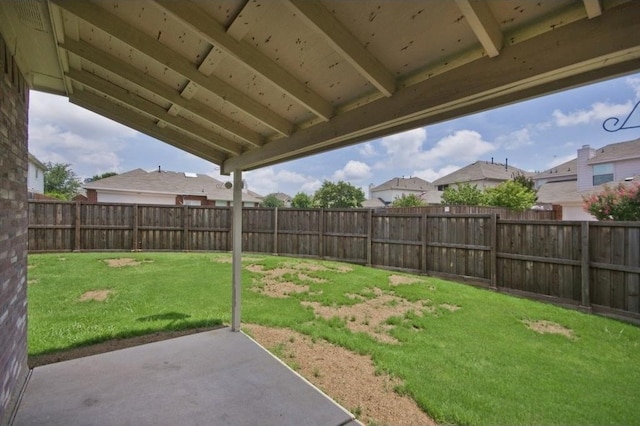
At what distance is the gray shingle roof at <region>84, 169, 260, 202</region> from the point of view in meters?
18.8

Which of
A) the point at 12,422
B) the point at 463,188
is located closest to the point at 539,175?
the point at 463,188

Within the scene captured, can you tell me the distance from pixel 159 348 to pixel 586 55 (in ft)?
14.0

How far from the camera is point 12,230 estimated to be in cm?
242

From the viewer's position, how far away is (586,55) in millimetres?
1307

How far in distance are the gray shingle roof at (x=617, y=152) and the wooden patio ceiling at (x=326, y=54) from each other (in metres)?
20.3

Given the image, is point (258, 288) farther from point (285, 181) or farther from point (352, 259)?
point (285, 181)

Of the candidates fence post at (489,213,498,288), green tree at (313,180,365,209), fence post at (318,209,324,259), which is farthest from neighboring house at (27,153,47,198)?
green tree at (313,180,365,209)

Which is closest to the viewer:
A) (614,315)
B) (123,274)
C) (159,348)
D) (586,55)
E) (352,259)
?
(586,55)

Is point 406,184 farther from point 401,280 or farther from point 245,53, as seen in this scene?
point 245,53

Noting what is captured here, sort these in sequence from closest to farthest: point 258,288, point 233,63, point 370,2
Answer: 1. point 370,2
2. point 233,63
3. point 258,288

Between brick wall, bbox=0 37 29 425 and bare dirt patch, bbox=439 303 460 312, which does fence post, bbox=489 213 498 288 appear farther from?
brick wall, bbox=0 37 29 425

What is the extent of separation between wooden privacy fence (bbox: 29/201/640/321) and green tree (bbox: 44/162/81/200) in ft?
92.6

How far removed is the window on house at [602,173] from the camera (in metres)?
17.0

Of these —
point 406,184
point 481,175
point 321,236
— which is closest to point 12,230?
point 321,236
